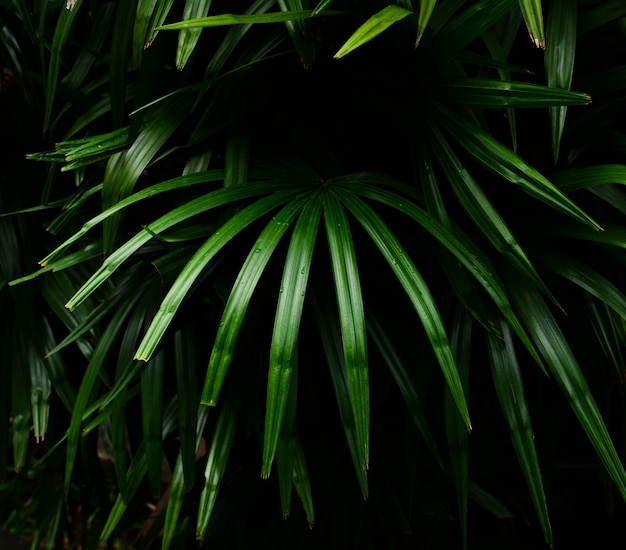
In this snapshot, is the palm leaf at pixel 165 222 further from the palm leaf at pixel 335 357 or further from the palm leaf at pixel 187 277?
the palm leaf at pixel 335 357

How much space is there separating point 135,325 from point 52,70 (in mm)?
319

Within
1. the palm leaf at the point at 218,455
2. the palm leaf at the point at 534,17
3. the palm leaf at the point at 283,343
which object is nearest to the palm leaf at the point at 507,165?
the palm leaf at the point at 534,17

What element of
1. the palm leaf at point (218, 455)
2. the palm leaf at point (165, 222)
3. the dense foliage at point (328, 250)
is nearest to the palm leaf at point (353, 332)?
the dense foliage at point (328, 250)

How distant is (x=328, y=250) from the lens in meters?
0.83

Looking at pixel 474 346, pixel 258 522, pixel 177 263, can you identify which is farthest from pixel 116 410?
pixel 474 346

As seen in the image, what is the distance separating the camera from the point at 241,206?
0.74m

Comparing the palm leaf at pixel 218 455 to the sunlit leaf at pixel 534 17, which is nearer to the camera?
the sunlit leaf at pixel 534 17

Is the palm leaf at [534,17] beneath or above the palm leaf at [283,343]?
above

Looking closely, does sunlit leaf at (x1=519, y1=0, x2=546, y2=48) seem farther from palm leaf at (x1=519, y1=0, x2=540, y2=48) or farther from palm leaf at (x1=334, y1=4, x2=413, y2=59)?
palm leaf at (x1=334, y1=4, x2=413, y2=59)

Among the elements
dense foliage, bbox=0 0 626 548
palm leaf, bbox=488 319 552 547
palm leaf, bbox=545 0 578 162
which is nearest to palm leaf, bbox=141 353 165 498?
dense foliage, bbox=0 0 626 548

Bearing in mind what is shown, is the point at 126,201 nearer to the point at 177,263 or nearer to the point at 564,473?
the point at 177,263

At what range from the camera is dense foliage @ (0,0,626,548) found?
63cm

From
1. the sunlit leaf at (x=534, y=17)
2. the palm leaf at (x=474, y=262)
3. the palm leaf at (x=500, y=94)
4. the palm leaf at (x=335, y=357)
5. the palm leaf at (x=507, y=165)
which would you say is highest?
the sunlit leaf at (x=534, y=17)

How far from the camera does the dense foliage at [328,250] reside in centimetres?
63
